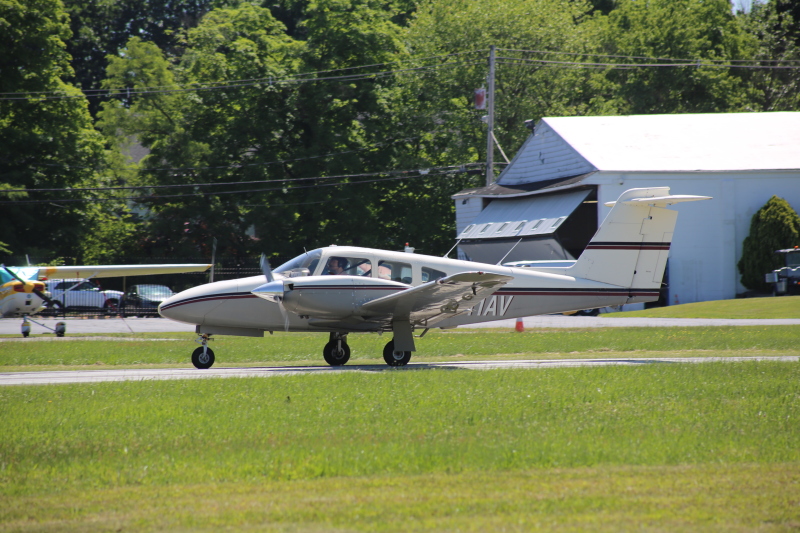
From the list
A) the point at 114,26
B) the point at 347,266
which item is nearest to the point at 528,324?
the point at 347,266

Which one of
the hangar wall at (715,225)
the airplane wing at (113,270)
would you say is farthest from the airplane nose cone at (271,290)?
the hangar wall at (715,225)

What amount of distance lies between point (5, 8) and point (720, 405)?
142ft

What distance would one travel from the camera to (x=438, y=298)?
50.7 feet

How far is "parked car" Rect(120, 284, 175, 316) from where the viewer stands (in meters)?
39.1

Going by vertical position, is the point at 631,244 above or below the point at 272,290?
above

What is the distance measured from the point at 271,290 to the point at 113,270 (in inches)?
516

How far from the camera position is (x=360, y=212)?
157 ft

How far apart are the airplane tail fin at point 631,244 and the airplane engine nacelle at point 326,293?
4617 millimetres

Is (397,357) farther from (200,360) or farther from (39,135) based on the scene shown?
(39,135)

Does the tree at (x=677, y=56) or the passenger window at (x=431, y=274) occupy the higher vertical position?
the tree at (x=677, y=56)

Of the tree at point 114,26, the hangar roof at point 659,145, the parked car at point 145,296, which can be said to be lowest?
the parked car at point 145,296

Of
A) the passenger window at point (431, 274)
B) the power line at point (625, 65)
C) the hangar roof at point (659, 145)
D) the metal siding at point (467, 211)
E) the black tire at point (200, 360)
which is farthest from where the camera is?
the power line at point (625, 65)

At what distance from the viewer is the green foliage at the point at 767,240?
34.5 meters

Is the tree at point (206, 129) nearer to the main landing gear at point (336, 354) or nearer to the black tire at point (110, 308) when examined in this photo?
the black tire at point (110, 308)
